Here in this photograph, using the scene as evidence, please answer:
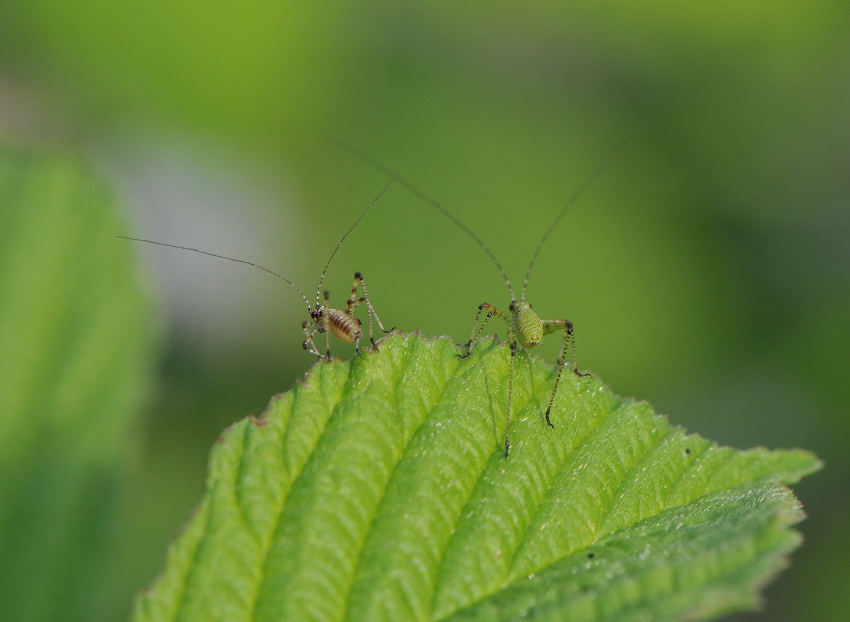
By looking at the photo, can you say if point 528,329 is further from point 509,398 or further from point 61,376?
point 61,376

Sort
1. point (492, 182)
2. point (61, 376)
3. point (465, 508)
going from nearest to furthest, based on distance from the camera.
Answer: point (465, 508) → point (61, 376) → point (492, 182)

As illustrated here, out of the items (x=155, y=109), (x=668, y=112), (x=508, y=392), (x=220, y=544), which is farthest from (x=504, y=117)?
(x=220, y=544)

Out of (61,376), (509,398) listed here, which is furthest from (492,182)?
(509,398)

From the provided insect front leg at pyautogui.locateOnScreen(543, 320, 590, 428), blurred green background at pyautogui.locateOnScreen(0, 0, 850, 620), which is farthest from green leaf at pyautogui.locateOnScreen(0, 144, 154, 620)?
blurred green background at pyautogui.locateOnScreen(0, 0, 850, 620)

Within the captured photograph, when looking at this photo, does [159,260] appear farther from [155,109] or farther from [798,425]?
[798,425]

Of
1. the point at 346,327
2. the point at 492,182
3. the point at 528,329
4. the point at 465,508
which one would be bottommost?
the point at 465,508

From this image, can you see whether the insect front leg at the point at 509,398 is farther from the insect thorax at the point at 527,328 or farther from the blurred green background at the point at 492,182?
the blurred green background at the point at 492,182

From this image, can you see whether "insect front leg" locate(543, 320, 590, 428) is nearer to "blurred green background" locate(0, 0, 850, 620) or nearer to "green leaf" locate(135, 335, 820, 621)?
"green leaf" locate(135, 335, 820, 621)
